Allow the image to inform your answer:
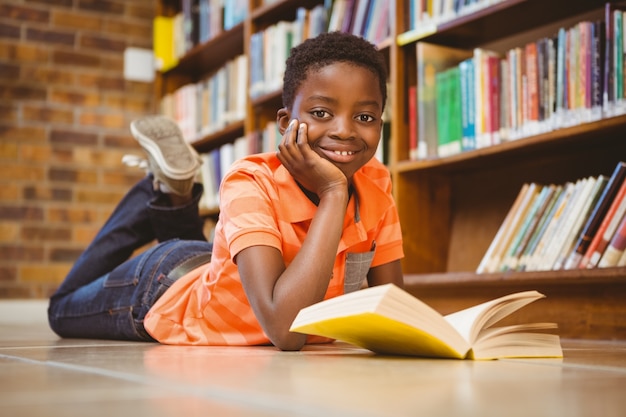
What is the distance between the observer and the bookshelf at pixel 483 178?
2049mm

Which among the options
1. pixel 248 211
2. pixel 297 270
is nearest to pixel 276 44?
pixel 248 211

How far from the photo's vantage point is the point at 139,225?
2023 millimetres

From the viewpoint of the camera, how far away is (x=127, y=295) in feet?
5.74

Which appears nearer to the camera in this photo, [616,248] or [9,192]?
[616,248]

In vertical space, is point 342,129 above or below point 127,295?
above

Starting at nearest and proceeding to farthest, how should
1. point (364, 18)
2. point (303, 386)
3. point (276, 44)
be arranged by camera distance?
point (303, 386)
point (364, 18)
point (276, 44)

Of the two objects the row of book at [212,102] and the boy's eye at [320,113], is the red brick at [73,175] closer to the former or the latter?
the row of book at [212,102]

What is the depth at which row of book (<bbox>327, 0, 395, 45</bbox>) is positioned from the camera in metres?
2.70

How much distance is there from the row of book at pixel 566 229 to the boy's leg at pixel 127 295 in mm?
872

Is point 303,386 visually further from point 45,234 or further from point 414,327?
point 45,234

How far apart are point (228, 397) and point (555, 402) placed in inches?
10.5

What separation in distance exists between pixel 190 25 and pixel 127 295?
8.10ft

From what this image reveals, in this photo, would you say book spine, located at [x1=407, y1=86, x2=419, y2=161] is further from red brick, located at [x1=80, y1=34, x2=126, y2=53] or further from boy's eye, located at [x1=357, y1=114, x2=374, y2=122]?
red brick, located at [x1=80, y1=34, x2=126, y2=53]

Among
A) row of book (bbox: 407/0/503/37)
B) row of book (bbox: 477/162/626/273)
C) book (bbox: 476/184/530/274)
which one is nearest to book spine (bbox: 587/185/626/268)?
row of book (bbox: 477/162/626/273)
